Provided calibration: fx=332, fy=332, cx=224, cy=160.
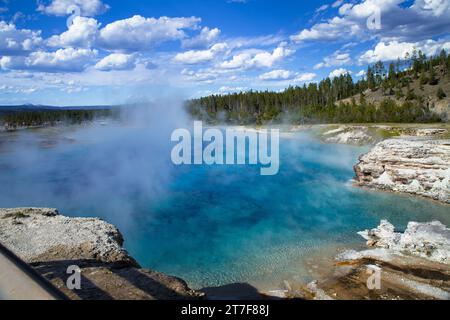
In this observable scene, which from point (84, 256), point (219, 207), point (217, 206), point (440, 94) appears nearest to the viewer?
point (84, 256)

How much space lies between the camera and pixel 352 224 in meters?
30.0

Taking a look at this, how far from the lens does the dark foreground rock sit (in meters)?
12.4

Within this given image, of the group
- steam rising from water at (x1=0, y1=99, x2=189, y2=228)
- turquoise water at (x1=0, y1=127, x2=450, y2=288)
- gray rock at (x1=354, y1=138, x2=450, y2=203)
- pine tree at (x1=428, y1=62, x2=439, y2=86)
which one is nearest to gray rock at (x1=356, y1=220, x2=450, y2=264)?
turquoise water at (x1=0, y1=127, x2=450, y2=288)

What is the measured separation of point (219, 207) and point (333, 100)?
110m

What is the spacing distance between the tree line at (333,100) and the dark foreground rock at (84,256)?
8798 cm

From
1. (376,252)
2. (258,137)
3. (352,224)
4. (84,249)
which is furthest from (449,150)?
(258,137)

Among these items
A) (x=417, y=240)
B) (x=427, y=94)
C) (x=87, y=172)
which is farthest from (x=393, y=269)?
(x=427, y=94)

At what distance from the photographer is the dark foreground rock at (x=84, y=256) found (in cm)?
1244

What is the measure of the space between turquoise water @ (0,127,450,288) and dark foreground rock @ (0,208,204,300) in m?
5.85

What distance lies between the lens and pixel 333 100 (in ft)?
437

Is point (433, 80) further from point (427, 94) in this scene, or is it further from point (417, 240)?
point (417, 240)

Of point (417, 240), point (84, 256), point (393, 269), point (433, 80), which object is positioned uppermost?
point (433, 80)
